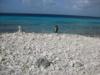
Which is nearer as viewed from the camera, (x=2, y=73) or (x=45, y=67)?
(x=2, y=73)

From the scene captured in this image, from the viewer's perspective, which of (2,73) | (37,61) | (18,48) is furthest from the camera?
(18,48)

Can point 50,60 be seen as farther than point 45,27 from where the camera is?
No

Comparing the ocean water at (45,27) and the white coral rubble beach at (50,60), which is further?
the ocean water at (45,27)

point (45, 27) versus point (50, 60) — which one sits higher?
point (50, 60)

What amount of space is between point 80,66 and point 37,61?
1.52 meters

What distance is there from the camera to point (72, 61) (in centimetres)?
718

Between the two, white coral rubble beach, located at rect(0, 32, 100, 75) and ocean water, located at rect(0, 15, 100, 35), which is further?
ocean water, located at rect(0, 15, 100, 35)

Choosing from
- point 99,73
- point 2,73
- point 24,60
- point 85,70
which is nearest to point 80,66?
point 85,70

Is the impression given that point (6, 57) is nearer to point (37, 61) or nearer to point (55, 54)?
point (37, 61)

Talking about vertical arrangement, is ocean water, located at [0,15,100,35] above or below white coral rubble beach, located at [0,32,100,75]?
below

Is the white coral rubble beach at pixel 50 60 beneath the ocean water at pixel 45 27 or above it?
above

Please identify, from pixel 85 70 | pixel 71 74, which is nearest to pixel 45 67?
pixel 71 74

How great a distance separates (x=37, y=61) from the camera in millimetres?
6754

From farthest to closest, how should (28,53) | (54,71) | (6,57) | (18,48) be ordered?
1. (18,48)
2. (28,53)
3. (6,57)
4. (54,71)
